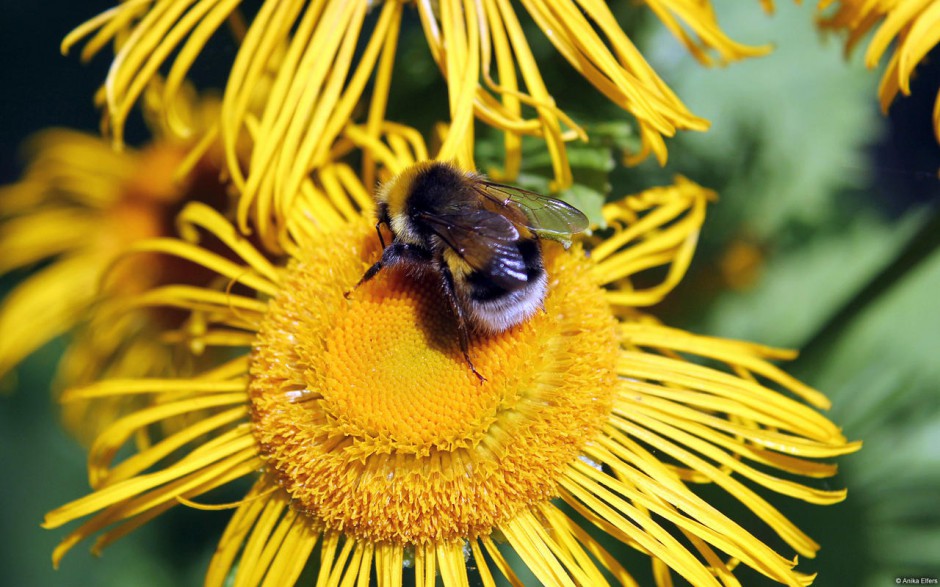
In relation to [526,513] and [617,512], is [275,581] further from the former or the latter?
[617,512]

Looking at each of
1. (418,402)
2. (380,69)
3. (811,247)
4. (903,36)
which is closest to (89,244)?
(380,69)

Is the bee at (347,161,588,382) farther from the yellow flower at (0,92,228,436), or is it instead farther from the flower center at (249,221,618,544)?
the yellow flower at (0,92,228,436)

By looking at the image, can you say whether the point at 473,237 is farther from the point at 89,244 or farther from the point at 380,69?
the point at 89,244

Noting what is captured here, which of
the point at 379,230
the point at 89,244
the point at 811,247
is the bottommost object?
the point at 89,244

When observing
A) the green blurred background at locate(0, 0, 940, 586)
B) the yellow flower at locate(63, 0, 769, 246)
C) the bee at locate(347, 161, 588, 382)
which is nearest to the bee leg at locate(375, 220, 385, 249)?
the bee at locate(347, 161, 588, 382)

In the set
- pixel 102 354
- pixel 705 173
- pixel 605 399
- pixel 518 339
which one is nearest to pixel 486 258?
pixel 518 339

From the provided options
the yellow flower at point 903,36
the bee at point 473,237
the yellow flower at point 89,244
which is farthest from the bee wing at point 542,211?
the yellow flower at point 89,244
